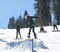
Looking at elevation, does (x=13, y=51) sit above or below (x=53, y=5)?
below

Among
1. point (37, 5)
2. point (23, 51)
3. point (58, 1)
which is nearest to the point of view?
point (23, 51)

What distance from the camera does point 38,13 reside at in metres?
66.8

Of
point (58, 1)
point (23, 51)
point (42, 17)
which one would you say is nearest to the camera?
point (23, 51)

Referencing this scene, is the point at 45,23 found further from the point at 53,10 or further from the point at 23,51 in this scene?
the point at 23,51

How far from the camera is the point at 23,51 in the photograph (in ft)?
38.9

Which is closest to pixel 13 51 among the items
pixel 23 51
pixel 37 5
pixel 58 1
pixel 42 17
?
pixel 23 51

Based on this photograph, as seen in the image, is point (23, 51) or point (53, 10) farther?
point (53, 10)

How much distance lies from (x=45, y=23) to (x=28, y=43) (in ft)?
175

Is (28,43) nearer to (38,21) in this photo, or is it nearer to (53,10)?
(53,10)

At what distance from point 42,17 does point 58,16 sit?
5.66 metres

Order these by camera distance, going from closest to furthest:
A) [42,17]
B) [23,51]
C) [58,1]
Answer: [23,51] < [58,1] < [42,17]

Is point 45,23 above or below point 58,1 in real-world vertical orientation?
below

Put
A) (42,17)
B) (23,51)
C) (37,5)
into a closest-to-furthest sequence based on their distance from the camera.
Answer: (23,51) < (42,17) < (37,5)

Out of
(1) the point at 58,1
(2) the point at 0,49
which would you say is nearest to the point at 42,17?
(1) the point at 58,1
